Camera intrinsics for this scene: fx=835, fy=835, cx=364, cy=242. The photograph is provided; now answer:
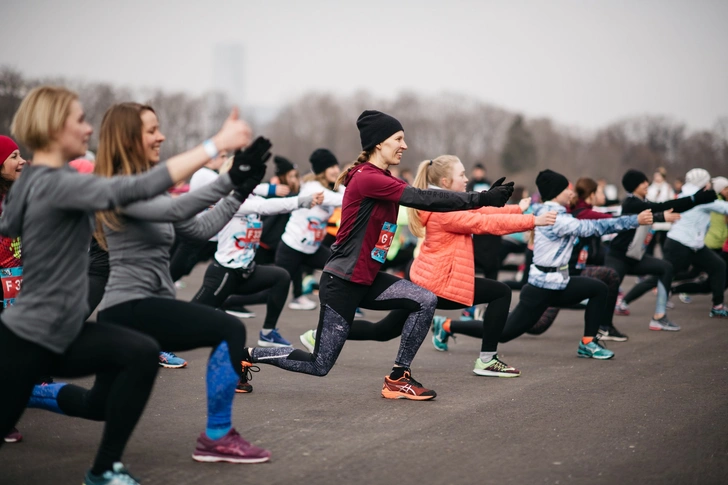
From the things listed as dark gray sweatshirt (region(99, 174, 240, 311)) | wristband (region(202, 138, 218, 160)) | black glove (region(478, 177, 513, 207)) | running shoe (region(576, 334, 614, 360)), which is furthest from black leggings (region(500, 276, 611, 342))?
wristband (region(202, 138, 218, 160))

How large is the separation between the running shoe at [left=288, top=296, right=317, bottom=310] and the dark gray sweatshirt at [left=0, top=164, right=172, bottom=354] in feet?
26.8

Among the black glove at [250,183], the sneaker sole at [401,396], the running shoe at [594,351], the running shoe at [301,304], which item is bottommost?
the running shoe at [301,304]

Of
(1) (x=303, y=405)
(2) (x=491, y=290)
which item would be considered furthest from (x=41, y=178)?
(2) (x=491, y=290)

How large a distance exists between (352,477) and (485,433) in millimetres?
1256

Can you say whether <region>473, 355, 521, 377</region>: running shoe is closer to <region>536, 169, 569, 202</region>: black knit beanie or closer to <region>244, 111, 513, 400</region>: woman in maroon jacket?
<region>244, 111, 513, 400</region>: woman in maroon jacket

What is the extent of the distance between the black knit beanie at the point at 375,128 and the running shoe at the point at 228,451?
2.44m

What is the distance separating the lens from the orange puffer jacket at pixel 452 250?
21.7ft

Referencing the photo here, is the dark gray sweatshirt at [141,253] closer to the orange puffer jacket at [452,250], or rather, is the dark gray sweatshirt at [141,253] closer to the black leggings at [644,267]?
the orange puffer jacket at [452,250]

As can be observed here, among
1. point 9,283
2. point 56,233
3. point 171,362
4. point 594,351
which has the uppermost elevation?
point 56,233

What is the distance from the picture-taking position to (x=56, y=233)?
3664 mm

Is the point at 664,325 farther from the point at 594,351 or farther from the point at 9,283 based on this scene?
the point at 9,283

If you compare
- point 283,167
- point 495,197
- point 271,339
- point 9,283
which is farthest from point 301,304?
point 495,197

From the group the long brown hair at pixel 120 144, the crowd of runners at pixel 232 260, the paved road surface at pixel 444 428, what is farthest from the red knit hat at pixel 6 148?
the long brown hair at pixel 120 144

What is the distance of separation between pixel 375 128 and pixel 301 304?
6355mm
